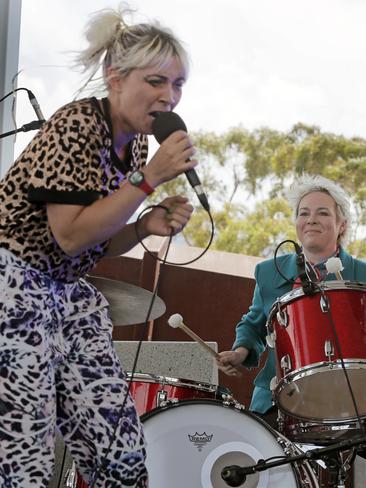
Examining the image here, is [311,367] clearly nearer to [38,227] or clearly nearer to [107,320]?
[107,320]

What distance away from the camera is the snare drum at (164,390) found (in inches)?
104

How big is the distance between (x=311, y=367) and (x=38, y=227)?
1071 mm

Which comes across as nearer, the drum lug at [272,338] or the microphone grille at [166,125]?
the microphone grille at [166,125]

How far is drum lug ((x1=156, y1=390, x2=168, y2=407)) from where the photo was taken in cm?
264

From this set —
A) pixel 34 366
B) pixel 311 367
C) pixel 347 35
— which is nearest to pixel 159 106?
pixel 34 366

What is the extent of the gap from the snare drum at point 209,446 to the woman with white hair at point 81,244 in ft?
1.98

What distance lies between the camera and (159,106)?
186 cm

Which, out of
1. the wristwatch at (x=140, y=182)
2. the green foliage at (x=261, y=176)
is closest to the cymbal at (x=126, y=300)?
the wristwatch at (x=140, y=182)

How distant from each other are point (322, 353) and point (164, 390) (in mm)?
451

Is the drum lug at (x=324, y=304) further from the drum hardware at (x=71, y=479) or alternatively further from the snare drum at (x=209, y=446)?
the drum hardware at (x=71, y=479)

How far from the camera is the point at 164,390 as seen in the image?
265cm

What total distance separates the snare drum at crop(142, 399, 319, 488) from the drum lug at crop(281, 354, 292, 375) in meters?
0.24

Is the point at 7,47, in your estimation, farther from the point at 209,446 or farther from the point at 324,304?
the point at 209,446

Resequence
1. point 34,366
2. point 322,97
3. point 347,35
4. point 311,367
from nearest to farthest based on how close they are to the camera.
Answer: point 34,366 < point 311,367 < point 347,35 < point 322,97
